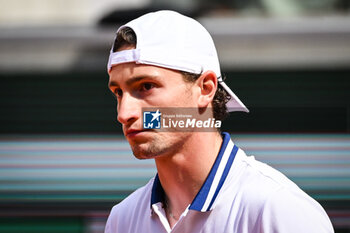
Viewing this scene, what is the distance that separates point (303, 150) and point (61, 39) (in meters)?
2.53

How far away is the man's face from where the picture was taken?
2129 millimetres


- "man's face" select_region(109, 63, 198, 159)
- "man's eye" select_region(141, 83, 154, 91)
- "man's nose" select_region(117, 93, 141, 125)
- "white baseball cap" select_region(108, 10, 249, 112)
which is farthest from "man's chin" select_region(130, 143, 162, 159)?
"white baseball cap" select_region(108, 10, 249, 112)

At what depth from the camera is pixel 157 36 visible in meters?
2.18

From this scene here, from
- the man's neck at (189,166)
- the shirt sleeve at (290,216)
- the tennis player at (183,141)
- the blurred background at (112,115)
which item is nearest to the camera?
the shirt sleeve at (290,216)

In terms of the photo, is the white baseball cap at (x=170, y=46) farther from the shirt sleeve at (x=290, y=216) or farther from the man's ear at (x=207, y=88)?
the shirt sleeve at (x=290, y=216)

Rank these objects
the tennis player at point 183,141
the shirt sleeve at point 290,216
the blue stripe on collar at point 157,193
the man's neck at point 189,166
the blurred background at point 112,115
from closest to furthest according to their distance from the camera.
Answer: the shirt sleeve at point 290,216 < the tennis player at point 183,141 < the man's neck at point 189,166 < the blue stripe on collar at point 157,193 < the blurred background at point 112,115

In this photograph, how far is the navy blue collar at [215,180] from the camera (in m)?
2.09

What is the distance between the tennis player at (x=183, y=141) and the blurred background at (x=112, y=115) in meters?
2.87

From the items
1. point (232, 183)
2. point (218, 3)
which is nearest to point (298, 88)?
point (218, 3)

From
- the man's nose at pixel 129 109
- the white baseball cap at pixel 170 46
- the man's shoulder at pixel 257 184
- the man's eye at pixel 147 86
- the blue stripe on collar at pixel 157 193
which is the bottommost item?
the blue stripe on collar at pixel 157 193

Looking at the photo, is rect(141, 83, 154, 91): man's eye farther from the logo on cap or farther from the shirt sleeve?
the shirt sleeve

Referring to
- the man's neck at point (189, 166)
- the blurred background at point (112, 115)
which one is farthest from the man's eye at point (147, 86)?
the blurred background at point (112, 115)

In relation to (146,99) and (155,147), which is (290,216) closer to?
(155,147)

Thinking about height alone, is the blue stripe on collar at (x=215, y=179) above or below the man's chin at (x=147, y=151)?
below
